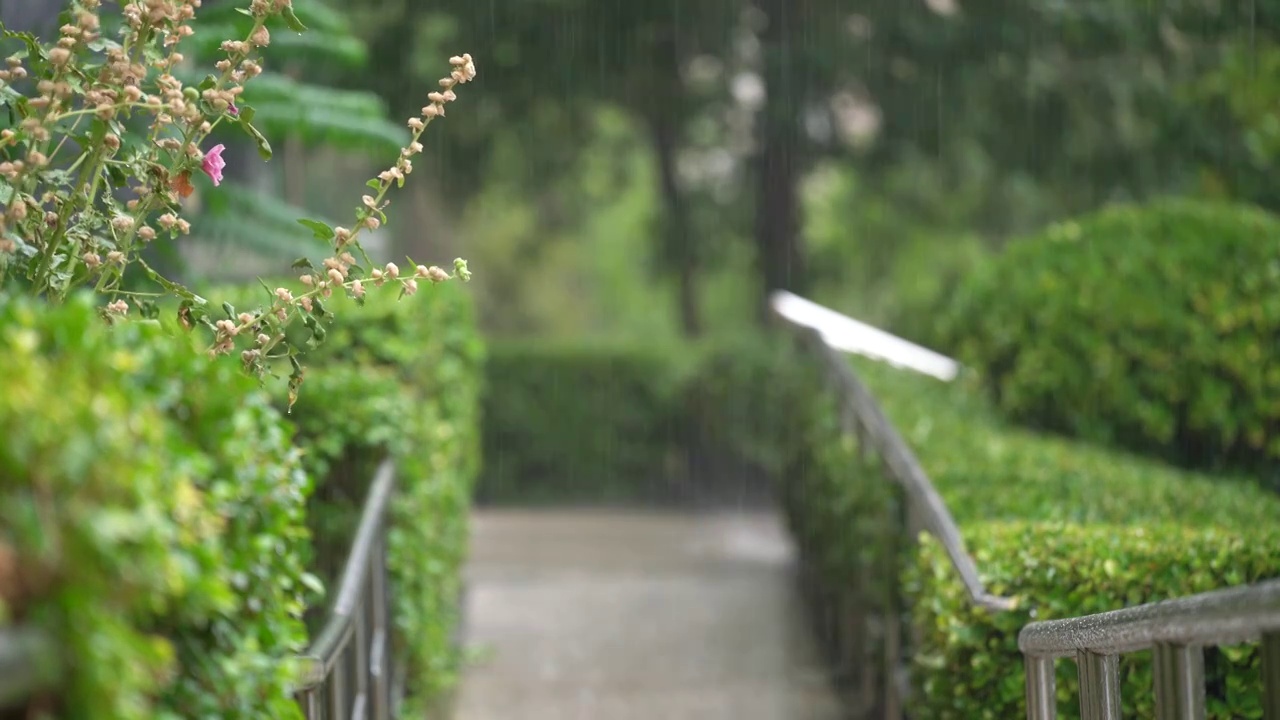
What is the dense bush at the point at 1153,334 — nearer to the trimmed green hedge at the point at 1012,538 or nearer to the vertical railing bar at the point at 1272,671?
the trimmed green hedge at the point at 1012,538

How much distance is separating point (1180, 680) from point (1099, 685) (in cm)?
47

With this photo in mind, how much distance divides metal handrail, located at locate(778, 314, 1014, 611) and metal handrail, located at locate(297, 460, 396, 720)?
5.51 ft

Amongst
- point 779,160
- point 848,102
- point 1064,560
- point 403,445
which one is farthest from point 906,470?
point 779,160

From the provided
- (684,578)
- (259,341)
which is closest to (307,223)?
(259,341)

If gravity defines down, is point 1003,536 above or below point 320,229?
below

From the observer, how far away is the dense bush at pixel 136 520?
4.70ft

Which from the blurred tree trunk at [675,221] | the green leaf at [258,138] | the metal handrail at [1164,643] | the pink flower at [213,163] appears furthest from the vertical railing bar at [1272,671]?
the blurred tree trunk at [675,221]

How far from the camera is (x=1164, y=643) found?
2373 millimetres

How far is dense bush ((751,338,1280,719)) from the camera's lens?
3553 mm

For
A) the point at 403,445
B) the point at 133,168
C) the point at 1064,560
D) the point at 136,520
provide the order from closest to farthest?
1. the point at 136,520
2. the point at 133,168
3. the point at 1064,560
4. the point at 403,445

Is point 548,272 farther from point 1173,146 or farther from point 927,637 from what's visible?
point 927,637

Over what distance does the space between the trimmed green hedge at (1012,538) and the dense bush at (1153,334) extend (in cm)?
38

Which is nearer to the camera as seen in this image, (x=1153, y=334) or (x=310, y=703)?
(x=310, y=703)

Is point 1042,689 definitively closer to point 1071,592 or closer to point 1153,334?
point 1071,592
